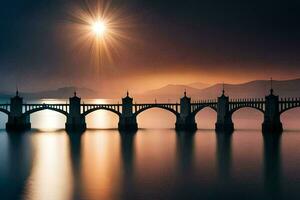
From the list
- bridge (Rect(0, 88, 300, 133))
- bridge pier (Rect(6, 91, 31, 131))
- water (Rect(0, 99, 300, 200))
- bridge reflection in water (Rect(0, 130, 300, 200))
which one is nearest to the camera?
water (Rect(0, 99, 300, 200))

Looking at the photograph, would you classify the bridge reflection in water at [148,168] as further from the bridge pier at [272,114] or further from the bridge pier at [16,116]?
the bridge pier at [16,116]

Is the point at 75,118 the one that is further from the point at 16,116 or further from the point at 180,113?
the point at 180,113

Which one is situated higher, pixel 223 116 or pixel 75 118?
pixel 223 116

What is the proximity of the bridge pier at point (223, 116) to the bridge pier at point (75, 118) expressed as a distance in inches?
1642

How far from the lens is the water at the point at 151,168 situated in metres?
56.1

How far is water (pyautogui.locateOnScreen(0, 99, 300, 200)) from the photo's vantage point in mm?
56094

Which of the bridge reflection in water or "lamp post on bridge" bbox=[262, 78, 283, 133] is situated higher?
"lamp post on bridge" bbox=[262, 78, 283, 133]

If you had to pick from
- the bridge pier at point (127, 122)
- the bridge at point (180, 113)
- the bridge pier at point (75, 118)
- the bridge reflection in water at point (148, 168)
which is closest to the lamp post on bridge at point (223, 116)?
the bridge at point (180, 113)

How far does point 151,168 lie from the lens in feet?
239

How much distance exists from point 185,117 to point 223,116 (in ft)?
40.2

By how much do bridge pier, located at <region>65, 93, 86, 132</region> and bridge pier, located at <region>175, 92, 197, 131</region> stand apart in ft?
98.7

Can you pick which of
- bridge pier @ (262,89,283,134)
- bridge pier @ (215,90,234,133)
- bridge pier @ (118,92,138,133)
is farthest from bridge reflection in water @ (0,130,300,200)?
bridge pier @ (118,92,138,133)

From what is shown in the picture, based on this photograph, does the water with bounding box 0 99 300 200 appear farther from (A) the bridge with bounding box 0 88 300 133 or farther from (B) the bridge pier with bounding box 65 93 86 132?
(B) the bridge pier with bounding box 65 93 86 132

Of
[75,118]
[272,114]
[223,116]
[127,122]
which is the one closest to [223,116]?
[223,116]
